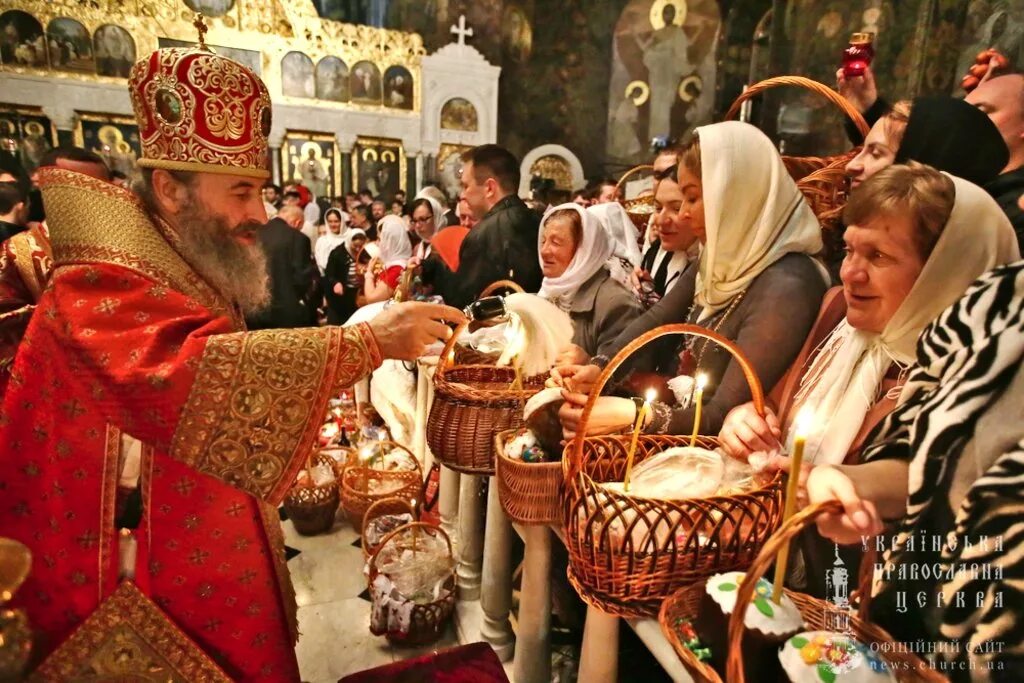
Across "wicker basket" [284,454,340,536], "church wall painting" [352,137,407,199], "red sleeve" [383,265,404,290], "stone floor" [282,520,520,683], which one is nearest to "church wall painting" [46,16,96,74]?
"church wall painting" [352,137,407,199]

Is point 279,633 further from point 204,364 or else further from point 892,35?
point 892,35

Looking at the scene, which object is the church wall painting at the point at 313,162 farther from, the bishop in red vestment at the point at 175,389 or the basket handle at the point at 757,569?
the basket handle at the point at 757,569

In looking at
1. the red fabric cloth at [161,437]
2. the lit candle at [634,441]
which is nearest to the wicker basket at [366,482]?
the red fabric cloth at [161,437]

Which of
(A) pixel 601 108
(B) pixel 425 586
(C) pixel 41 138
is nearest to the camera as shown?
(B) pixel 425 586

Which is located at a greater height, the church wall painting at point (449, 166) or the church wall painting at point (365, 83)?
the church wall painting at point (365, 83)

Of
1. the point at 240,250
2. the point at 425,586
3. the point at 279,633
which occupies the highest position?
the point at 240,250

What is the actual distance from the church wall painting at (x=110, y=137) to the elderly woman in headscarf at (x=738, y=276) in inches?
659

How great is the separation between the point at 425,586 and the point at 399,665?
2.46ft

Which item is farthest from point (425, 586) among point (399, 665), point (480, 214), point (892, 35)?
point (892, 35)

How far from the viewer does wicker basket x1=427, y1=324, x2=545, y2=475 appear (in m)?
2.04

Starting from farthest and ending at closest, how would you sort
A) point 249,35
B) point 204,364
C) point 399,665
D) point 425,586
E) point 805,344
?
point 249,35, point 425,586, point 399,665, point 805,344, point 204,364

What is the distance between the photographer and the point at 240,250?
184cm

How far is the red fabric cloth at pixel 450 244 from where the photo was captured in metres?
5.05

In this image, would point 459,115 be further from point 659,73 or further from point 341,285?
point 341,285
